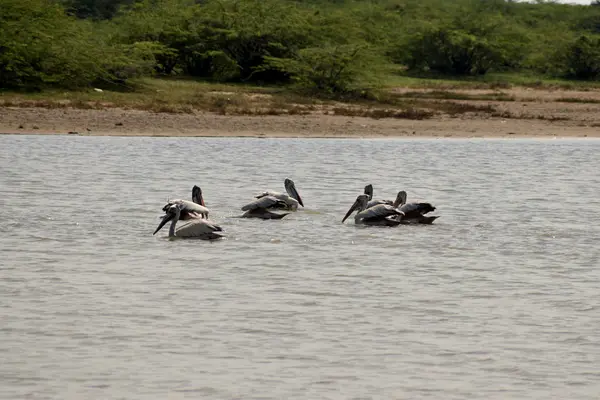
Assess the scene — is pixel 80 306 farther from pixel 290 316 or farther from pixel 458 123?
pixel 458 123

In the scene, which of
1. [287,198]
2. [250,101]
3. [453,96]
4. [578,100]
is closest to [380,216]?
[287,198]

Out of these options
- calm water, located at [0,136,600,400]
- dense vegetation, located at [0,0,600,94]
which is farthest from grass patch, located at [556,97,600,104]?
calm water, located at [0,136,600,400]

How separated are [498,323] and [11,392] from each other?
3247mm

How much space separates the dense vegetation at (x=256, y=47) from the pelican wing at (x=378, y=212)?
17.8 metres

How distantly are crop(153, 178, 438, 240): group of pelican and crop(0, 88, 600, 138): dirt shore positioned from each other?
11212 millimetres

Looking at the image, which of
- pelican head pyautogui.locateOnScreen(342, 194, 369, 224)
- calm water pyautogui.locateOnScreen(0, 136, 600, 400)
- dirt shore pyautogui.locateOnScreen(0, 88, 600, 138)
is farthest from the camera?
dirt shore pyautogui.locateOnScreen(0, 88, 600, 138)

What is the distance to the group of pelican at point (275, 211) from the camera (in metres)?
11.7

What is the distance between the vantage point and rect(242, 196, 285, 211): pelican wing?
13.7 meters

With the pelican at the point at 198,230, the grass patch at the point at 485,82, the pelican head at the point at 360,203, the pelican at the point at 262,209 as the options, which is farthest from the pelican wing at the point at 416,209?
the grass patch at the point at 485,82

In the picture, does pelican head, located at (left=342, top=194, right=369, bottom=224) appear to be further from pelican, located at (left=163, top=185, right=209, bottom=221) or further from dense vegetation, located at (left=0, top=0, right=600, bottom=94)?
dense vegetation, located at (left=0, top=0, right=600, bottom=94)

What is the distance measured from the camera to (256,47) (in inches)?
1512

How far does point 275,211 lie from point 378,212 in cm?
151

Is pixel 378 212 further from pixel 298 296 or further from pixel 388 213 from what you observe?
pixel 298 296

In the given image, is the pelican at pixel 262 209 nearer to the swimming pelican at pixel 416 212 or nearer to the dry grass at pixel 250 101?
the swimming pelican at pixel 416 212
